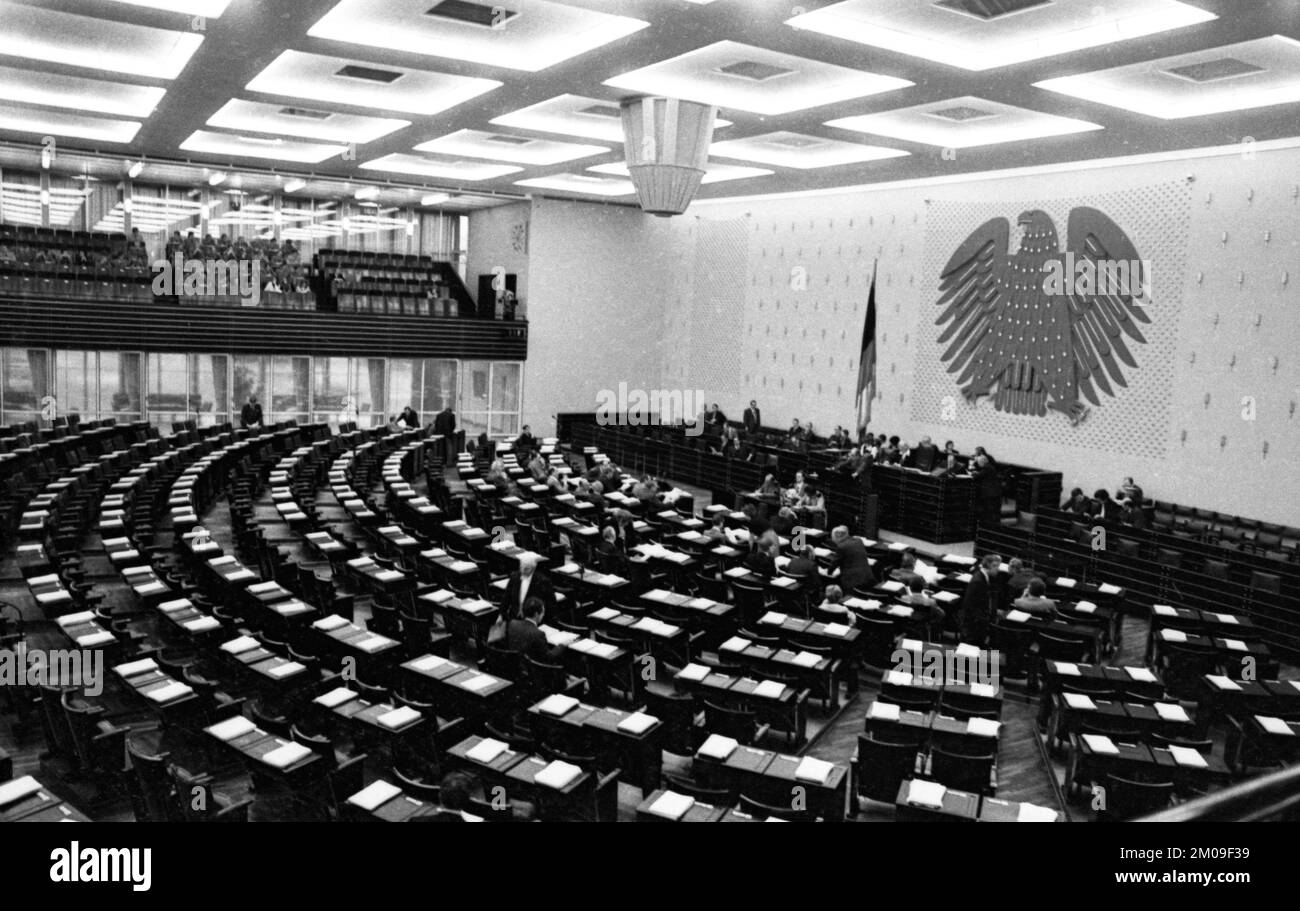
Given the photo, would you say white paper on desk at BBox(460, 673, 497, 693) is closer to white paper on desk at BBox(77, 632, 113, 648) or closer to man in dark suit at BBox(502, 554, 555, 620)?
man in dark suit at BBox(502, 554, 555, 620)

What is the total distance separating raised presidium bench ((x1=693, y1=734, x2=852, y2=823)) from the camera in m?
6.75

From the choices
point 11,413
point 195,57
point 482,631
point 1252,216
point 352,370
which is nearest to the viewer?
point 482,631

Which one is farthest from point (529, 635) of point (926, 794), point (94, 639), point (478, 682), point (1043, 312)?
point (1043, 312)

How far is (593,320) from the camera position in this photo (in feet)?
101

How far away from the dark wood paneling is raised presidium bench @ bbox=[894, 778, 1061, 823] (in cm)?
2354

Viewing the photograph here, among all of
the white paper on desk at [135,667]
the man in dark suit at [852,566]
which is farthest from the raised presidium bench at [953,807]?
the white paper on desk at [135,667]

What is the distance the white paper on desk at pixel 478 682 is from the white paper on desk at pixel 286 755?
1.60 meters

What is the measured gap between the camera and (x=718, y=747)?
7336 millimetres

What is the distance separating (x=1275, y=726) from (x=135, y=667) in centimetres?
935

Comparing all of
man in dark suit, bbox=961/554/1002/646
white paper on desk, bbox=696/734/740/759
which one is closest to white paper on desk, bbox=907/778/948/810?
white paper on desk, bbox=696/734/740/759

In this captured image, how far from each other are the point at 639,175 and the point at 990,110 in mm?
5845
